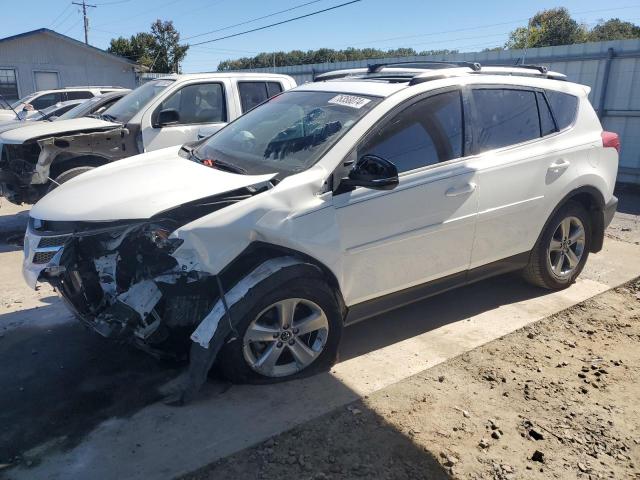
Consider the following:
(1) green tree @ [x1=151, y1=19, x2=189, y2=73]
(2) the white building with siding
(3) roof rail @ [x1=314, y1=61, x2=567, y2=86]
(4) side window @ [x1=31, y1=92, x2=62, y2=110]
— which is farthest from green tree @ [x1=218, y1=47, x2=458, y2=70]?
(3) roof rail @ [x1=314, y1=61, x2=567, y2=86]

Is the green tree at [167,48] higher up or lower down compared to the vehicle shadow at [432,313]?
higher up

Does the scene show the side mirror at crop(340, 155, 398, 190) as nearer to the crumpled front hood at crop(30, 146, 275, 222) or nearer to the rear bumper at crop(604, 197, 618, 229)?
the crumpled front hood at crop(30, 146, 275, 222)

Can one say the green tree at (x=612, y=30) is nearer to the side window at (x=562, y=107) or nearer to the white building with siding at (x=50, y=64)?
the white building with siding at (x=50, y=64)

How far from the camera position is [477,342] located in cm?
407

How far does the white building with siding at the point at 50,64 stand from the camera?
1000 inches

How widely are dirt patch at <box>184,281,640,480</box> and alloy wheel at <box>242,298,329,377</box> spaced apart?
47 cm

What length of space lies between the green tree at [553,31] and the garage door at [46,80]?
3381 cm

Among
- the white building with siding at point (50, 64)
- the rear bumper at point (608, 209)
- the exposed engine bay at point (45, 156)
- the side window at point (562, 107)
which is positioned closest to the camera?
the side window at point (562, 107)

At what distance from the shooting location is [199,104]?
7.55 meters

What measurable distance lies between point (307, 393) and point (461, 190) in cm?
178

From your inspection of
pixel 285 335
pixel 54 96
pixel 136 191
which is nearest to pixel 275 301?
pixel 285 335

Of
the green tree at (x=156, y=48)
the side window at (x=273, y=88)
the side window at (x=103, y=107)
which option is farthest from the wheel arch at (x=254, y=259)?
the green tree at (x=156, y=48)

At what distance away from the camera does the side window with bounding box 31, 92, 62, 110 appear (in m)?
16.6

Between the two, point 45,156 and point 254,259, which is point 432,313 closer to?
point 254,259
